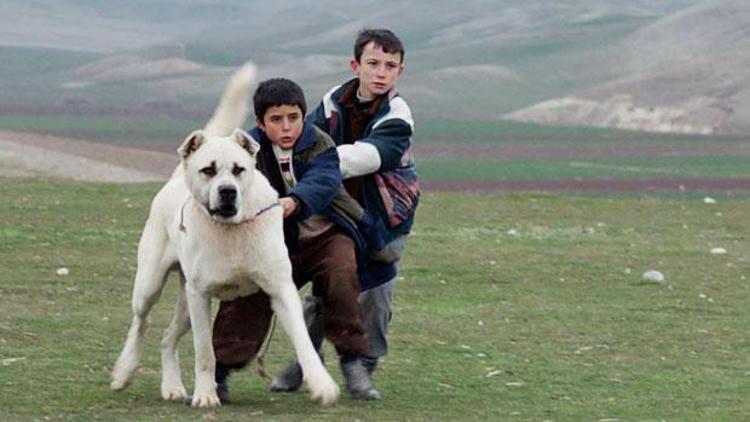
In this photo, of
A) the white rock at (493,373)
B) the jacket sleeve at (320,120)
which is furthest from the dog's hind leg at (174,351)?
the white rock at (493,373)

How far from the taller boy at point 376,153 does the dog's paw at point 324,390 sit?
2.78ft

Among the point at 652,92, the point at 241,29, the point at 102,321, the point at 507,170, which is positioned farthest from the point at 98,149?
the point at 241,29

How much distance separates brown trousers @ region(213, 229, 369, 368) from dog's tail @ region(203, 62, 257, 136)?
66 centimetres

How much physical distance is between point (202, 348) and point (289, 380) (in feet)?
2.72

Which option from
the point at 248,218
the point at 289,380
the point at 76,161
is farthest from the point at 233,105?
the point at 76,161

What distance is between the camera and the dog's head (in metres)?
8.19

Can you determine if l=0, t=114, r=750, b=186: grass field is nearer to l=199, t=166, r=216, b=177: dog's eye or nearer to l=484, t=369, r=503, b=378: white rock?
l=484, t=369, r=503, b=378: white rock

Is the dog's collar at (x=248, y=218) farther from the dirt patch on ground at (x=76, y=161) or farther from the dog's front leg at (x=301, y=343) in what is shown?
the dirt patch on ground at (x=76, y=161)

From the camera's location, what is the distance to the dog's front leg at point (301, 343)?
8.32 metres

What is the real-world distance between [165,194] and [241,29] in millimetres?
132188

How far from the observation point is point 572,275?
619 inches

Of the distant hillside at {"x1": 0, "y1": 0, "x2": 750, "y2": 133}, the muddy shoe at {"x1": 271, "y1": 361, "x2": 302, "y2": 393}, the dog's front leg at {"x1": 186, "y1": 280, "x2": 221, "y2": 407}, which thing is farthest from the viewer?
the distant hillside at {"x1": 0, "y1": 0, "x2": 750, "y2": 133}

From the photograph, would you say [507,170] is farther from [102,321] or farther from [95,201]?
[102,321]

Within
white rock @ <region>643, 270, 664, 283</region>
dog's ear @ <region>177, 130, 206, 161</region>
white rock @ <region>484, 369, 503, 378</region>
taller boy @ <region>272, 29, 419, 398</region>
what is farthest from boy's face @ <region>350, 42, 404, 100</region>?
white rock @ <region>643, 270, 664, 283</region>
